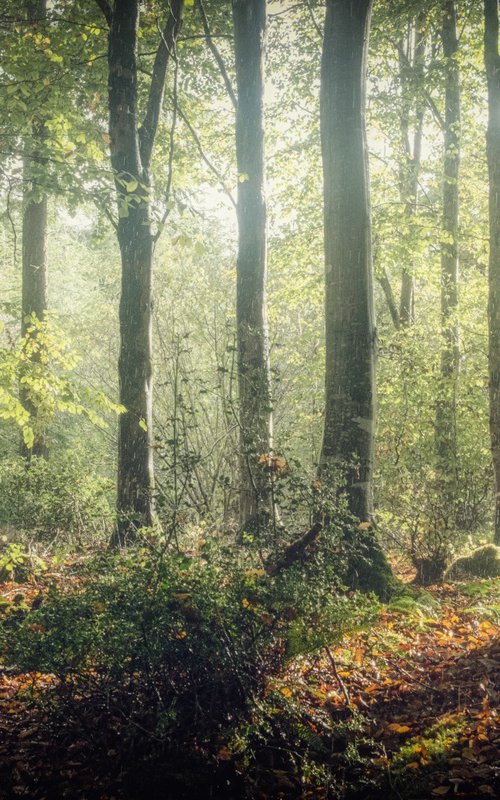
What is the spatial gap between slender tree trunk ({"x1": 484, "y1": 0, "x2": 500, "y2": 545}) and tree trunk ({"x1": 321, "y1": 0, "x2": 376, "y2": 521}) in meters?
3.15

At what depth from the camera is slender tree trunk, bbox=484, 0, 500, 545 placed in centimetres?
764

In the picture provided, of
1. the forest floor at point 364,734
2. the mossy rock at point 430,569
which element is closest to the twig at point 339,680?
the forest floor at point 364,734

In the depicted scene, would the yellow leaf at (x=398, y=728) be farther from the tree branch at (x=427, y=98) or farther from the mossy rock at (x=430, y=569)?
the tree branch at (x=427, y=98)

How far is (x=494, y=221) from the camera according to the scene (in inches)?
306

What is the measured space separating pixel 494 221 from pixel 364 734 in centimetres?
695

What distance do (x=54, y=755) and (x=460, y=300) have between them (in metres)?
12.0

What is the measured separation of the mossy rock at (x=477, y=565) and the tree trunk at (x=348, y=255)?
7.69ft

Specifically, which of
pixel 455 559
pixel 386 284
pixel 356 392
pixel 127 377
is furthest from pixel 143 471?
pixel 386 284

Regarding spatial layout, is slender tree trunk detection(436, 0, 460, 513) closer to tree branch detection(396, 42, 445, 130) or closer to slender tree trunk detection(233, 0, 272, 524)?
tree branch detection(396, 42, 445, 130)

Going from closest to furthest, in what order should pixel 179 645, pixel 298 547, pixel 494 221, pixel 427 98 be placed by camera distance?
1. pixel 179 645
2. pixel 298 547
3. pixel 494 221
4. pixel 427 98

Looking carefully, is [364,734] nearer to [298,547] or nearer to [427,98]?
[298,547]

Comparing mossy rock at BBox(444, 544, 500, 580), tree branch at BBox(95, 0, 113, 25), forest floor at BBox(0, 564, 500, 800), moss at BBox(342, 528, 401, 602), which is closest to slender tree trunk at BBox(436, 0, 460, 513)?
mossy rock at BBox(444, 544, 500, 580)

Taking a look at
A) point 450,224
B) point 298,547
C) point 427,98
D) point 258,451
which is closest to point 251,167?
point 258,451

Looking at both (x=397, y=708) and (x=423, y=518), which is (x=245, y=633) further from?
(x=423, y=518)
